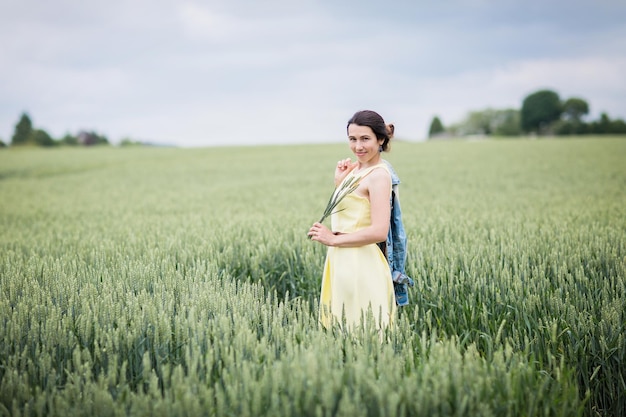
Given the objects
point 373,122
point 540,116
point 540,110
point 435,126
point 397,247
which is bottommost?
point 397,247

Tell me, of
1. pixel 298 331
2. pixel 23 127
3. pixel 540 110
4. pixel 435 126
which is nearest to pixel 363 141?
pixel 298 331

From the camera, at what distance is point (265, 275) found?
441 cm

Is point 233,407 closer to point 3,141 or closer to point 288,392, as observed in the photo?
point 288,392

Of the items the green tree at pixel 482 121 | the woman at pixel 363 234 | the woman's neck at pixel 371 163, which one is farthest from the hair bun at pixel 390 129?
the green tree at pixel 482 121

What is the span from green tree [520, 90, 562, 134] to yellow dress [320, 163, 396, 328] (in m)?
105

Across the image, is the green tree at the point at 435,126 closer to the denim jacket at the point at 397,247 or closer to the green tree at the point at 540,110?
the green tree at the point at 540,110

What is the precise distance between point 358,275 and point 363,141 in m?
0.82

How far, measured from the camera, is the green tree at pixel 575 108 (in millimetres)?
98250

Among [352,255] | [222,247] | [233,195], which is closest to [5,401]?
[352,255]

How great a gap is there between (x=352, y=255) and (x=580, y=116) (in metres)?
114

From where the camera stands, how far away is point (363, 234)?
8.75ft

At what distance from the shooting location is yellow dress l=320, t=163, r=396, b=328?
2799 millimetres

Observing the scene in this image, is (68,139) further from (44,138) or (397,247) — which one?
(397,247)

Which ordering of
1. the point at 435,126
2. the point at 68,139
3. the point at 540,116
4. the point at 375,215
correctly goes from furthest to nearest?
the point at 435,126
the point at 540,116
the point at 68,139
the point at 375,215
